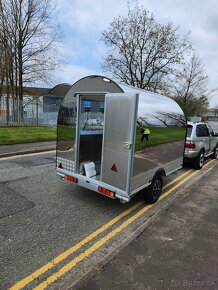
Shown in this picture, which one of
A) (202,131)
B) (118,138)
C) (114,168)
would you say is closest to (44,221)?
(114,168)

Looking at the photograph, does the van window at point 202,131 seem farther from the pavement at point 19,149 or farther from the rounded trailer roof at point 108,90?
the pavement at point 19,149

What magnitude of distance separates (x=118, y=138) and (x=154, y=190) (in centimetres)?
190

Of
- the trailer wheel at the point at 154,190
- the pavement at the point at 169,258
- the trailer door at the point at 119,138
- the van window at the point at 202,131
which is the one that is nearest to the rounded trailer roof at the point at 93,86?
the trailer door at the point at 119,138

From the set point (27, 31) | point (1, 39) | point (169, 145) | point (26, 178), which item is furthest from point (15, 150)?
point (27, 31)

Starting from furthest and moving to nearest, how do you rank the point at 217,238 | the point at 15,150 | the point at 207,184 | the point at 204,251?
the point at 15,150 → the point at 207,184 → the point at 217,238 → the point at 204,251

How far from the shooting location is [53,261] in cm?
336

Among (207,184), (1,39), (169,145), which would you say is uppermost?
(1,39)

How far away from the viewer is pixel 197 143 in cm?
897

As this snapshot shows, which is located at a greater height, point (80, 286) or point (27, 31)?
point (27, 31)

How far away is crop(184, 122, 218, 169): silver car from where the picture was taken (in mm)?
8719

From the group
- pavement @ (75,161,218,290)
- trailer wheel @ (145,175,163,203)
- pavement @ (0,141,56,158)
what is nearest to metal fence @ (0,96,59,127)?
pavement @ (0,141,56,158)

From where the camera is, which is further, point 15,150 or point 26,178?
point 15,150

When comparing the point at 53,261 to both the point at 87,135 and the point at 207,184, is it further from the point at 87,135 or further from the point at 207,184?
the point at 207,184

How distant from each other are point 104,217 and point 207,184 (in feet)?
14.0
